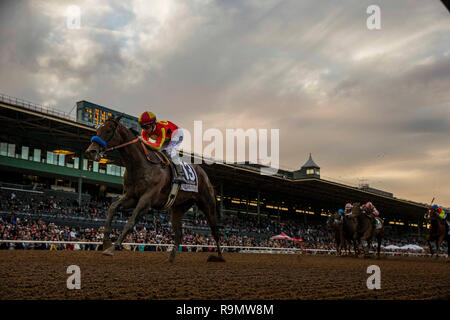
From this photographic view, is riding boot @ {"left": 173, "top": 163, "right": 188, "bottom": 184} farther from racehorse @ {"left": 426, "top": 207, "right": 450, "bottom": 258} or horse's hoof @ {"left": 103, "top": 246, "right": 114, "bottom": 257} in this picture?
racehorse @ {"left": 426, "top": 207, "right": 450, "bottom": 258}

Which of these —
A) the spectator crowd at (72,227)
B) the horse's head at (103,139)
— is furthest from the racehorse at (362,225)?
the horse's head at (103,139)

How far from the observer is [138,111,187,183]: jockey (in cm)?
843

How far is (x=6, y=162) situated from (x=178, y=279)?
37.0m

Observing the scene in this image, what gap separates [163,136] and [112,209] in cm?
199

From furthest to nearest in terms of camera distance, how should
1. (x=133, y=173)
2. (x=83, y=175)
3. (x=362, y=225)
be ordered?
(x=83, y=175)
(x=362, y=225)
(x=133, y=173)

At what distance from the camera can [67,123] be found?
28078 millimetres

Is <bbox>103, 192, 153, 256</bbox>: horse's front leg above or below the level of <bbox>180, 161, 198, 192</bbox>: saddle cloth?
below

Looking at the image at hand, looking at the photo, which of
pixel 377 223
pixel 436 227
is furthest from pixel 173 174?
pixel 377 223

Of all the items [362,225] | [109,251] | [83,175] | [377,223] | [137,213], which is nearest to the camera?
[109,251]

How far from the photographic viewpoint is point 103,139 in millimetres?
7516

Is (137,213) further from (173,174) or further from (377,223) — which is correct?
(377,223)

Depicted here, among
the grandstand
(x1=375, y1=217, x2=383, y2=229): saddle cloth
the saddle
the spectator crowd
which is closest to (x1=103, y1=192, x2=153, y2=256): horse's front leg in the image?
the saddle

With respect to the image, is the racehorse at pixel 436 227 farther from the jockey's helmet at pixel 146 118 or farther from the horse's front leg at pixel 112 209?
the horse's front leg at pixel 112 209

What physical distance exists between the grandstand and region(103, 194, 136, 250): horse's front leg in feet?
70.9
